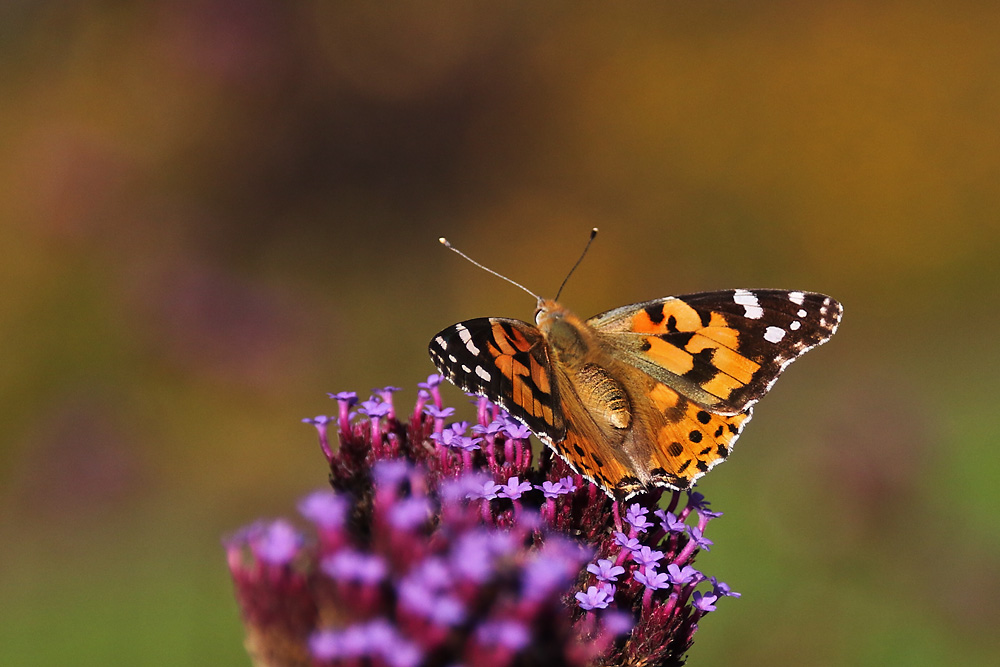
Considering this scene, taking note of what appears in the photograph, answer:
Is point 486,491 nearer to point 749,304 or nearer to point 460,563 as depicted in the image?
point 460,563

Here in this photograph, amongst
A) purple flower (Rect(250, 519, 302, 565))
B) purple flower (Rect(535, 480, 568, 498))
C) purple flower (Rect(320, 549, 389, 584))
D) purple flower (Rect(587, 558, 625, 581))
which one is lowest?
purple flower (Rect(250, 519, 302, 565))

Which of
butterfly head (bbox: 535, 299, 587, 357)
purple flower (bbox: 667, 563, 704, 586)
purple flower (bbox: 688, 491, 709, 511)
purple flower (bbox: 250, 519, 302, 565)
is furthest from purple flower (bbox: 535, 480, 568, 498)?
purple flower (bbox: 250, 519, 302, 565)

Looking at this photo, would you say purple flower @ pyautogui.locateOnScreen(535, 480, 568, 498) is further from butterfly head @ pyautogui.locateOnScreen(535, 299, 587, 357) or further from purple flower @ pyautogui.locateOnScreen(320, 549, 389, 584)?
purple flower @ pyautogui.locateOnScreen(320, 549, 389, 584)

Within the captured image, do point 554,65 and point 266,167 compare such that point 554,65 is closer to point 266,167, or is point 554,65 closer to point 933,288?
point 266,167

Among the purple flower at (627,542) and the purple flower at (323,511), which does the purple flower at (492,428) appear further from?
the purple flower at (323,511)

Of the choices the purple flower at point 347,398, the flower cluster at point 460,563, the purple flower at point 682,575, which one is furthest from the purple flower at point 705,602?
the purple flower at point 347,398

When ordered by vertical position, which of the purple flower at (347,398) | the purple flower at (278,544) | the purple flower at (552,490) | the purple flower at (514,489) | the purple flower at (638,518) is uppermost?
the purple flower at (638,518)

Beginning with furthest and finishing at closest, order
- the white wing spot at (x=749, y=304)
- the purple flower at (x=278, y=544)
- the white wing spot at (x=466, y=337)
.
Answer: the white wing spot at (x=749, y=304) → the white wing spot at (x=466, y=337) → the purple flower at (x=278, y=544)
